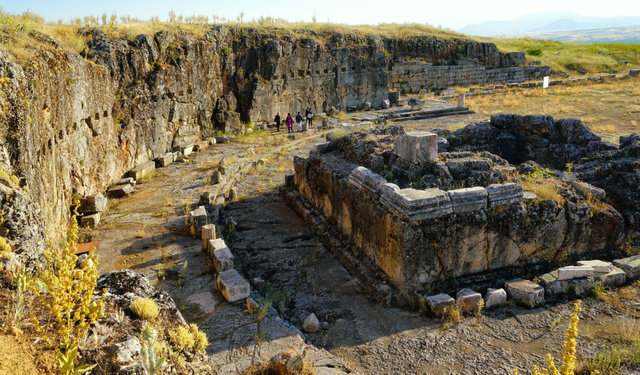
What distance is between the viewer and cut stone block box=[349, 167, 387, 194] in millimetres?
8304

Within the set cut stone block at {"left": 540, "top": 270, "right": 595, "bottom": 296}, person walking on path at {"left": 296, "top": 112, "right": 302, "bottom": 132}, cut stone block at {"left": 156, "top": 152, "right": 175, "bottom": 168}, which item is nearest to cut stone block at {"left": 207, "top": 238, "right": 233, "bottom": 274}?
cut stone block at {"left": 540, "top": 270, "right": 595, "bottom": 296}

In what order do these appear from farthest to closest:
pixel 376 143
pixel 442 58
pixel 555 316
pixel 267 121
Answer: pixel 442 58
pixel 267 121
pixel 376 143
pixel 555 316

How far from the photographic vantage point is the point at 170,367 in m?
4.27

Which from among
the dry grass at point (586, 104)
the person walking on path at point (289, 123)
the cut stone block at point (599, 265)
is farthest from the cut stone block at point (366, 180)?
the person walking on path at point (289, 123)

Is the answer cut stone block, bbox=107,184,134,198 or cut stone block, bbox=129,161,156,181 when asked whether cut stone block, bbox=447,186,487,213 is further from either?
cut stone block, bbox=129,161,156,181

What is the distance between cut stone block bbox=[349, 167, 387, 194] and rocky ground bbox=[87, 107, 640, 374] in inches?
59.0

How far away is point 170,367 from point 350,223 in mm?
5311

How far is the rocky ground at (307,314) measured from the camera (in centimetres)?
Result: 603

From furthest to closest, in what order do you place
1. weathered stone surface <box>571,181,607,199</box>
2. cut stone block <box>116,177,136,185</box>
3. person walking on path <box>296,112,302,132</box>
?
person walking on path <box>296,112,302,132</box>
cut stone block <box>116,177,136,185</box>
weathered stone surface <box>571,181,607,199</box>

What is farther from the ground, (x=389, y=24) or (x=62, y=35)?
(x=389, y=24)

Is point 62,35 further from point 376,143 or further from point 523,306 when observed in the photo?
point 523,306

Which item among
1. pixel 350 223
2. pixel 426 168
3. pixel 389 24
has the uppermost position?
pixel 389 24

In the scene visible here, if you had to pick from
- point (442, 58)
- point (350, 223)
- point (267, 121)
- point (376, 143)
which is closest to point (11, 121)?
point (350, 223)

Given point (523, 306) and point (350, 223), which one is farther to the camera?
point (350, 223)
